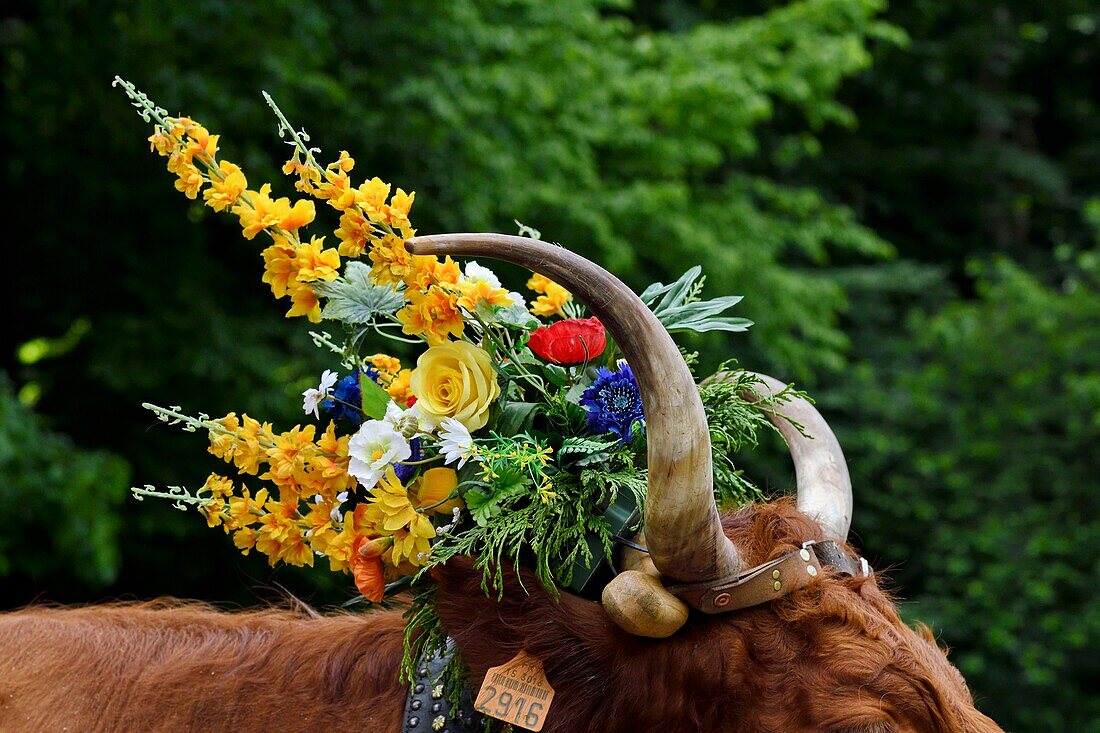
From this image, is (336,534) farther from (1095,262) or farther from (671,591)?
(1095,262)

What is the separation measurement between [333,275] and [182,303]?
566cm

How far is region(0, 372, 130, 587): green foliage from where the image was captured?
19.9 feet

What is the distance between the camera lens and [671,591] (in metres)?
1.91

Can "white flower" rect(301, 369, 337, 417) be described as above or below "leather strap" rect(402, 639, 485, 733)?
above

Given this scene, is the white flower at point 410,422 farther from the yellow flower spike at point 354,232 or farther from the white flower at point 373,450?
the yellow flower spike at point 354,232

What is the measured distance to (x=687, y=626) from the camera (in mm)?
1975

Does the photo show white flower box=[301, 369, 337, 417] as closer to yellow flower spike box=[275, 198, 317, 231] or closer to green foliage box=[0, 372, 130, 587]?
yellow flower spike box=[275, 198, 317, 231]

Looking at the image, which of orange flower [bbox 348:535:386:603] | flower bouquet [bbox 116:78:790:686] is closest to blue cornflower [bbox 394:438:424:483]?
flower bouquet [bbox 116:78:790:686]

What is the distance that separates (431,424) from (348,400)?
1.01 feet

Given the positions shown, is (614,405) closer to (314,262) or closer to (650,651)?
(650,651)

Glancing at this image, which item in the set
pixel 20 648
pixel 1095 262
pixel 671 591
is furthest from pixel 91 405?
pixel 1095 262

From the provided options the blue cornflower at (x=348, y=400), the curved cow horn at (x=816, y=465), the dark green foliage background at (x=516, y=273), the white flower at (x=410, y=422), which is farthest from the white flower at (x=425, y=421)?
the dark green foliage background at (x=516, y=273)

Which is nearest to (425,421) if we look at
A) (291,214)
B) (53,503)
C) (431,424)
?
(431,424)

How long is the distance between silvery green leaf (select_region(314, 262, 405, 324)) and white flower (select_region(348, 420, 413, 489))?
233 millimetres
